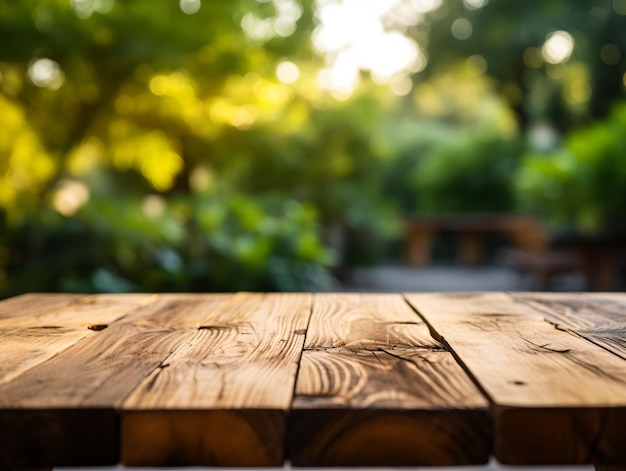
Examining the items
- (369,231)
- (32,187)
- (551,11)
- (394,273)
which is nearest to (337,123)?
(369,231)

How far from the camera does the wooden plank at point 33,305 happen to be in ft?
4.22

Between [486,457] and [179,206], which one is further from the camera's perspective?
[179,206]

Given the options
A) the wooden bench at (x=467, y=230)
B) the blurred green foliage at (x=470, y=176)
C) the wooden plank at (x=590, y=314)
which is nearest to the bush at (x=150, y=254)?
the wooden plank at (x=590, y=314)

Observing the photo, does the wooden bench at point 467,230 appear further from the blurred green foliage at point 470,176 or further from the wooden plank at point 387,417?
the wooden plank at point 387,417

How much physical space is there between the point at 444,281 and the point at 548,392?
309 inches

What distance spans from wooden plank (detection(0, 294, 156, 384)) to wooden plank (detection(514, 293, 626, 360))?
81cm

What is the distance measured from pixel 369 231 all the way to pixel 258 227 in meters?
3.69

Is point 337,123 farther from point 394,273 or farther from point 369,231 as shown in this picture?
point 394,273

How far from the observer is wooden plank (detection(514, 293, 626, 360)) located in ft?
3.28

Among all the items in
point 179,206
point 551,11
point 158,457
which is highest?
point 551,11

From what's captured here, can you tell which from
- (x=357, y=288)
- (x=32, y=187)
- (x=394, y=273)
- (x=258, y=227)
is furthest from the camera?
(x=394, y=273)

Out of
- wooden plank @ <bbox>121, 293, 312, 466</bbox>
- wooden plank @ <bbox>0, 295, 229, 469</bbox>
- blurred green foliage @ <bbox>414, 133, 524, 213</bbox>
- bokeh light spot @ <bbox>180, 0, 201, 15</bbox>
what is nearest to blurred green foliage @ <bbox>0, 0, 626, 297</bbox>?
bokeh light spot @ <bbox>180, 0, 201, 15</bbox>

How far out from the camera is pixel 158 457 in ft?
→ 2.08

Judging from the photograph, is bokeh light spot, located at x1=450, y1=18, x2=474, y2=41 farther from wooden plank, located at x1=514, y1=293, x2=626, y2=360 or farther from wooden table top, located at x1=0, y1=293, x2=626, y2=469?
wooden table top, located at x1=0, y1=293, x2=626, y2=469
